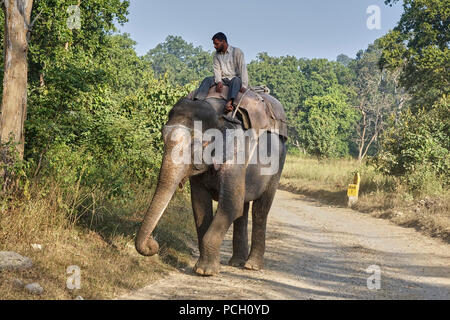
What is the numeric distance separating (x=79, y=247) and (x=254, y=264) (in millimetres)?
2701

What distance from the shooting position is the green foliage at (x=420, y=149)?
17906mm

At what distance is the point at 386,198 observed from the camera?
1798cm

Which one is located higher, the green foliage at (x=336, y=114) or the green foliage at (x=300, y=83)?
the green foliage at (x=300, y=83)

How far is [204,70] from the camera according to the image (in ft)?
365

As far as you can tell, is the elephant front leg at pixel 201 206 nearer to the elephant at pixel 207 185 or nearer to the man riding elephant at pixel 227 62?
the elephant at pixel 207 185

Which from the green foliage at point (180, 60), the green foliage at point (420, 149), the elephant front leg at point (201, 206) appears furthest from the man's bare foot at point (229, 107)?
the green foliage at point (180, 60)

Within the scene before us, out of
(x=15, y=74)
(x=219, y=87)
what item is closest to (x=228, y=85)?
(x=219, y=87)

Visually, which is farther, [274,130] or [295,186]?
[295,186]

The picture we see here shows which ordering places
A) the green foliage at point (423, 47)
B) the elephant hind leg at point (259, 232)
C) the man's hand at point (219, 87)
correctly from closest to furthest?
the man's hand at point (219, 87), the elephant hind leg at point (259, 232), the green foliage at point (423, 47)

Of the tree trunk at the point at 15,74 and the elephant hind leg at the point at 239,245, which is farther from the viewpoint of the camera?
the elephant hind leg at the point at 239,245

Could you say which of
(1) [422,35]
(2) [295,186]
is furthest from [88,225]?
(1) [422,35]

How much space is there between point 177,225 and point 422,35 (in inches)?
919

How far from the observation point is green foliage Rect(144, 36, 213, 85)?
348 feet
